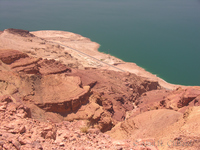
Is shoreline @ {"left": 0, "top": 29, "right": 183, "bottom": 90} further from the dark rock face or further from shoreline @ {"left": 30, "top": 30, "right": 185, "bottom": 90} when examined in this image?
the dark rock face

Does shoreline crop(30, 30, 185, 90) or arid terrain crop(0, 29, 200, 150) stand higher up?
arid terrain crop(0, 29, 200, 150)

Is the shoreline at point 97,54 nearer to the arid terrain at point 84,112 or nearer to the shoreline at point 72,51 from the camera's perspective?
the shoreline at point 72,51

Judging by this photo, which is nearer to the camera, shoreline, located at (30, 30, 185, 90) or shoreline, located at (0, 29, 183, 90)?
shoreline, located at (0, 29, 183, 90)

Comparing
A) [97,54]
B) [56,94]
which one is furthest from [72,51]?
[56,94]

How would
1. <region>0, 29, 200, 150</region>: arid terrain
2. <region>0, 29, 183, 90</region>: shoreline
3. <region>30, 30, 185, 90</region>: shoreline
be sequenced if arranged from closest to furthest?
<region>0, 29, 200, 150</region>: arid terrain < <region>0, 29, 183, 90</region>: shoreline < <region>30, 30, 185, 90</region>: shoreline

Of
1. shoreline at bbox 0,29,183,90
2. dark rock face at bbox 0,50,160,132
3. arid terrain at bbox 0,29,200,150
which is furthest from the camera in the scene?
shoreline at bbox 0,29,183,90

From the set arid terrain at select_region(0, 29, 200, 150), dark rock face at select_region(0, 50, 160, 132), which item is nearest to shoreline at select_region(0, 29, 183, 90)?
arid terrain at select_region(0, 29, 200, 150)

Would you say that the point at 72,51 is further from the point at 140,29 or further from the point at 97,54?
the point at 140,29

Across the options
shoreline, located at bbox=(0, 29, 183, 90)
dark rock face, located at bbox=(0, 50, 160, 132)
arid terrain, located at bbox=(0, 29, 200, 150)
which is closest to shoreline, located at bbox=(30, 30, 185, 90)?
shoreline, located at bbox=(0, 29, 183, 90)
